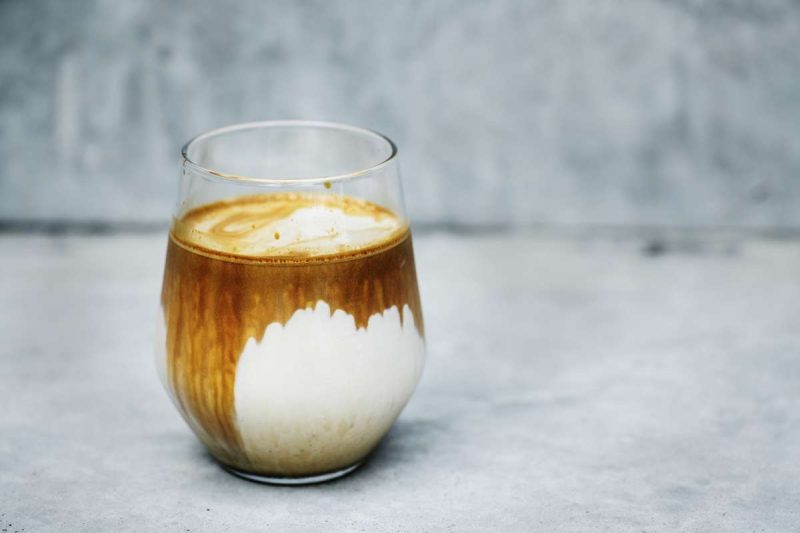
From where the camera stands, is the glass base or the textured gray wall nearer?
the glass base

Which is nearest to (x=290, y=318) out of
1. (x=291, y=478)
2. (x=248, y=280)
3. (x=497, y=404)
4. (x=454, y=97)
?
(x=248, y=280)

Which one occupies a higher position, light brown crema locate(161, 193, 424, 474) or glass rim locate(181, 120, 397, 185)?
glass rim locate(181, 120, 397, 185)

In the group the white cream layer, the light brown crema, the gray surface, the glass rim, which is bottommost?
the gray surface

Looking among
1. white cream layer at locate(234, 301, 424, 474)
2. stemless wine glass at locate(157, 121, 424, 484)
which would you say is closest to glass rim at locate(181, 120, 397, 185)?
stemless wine glass at locate(157, 121, 424, 484)

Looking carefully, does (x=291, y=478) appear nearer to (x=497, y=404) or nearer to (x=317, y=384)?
(x=317, y=384)

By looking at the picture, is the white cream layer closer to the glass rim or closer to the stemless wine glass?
the stemless wine glass

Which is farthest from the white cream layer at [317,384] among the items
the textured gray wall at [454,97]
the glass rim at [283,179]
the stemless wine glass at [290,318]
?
the textured gray wall at [454,97]

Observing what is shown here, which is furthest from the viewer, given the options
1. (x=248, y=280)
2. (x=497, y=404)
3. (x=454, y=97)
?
(x=454, y=97)
